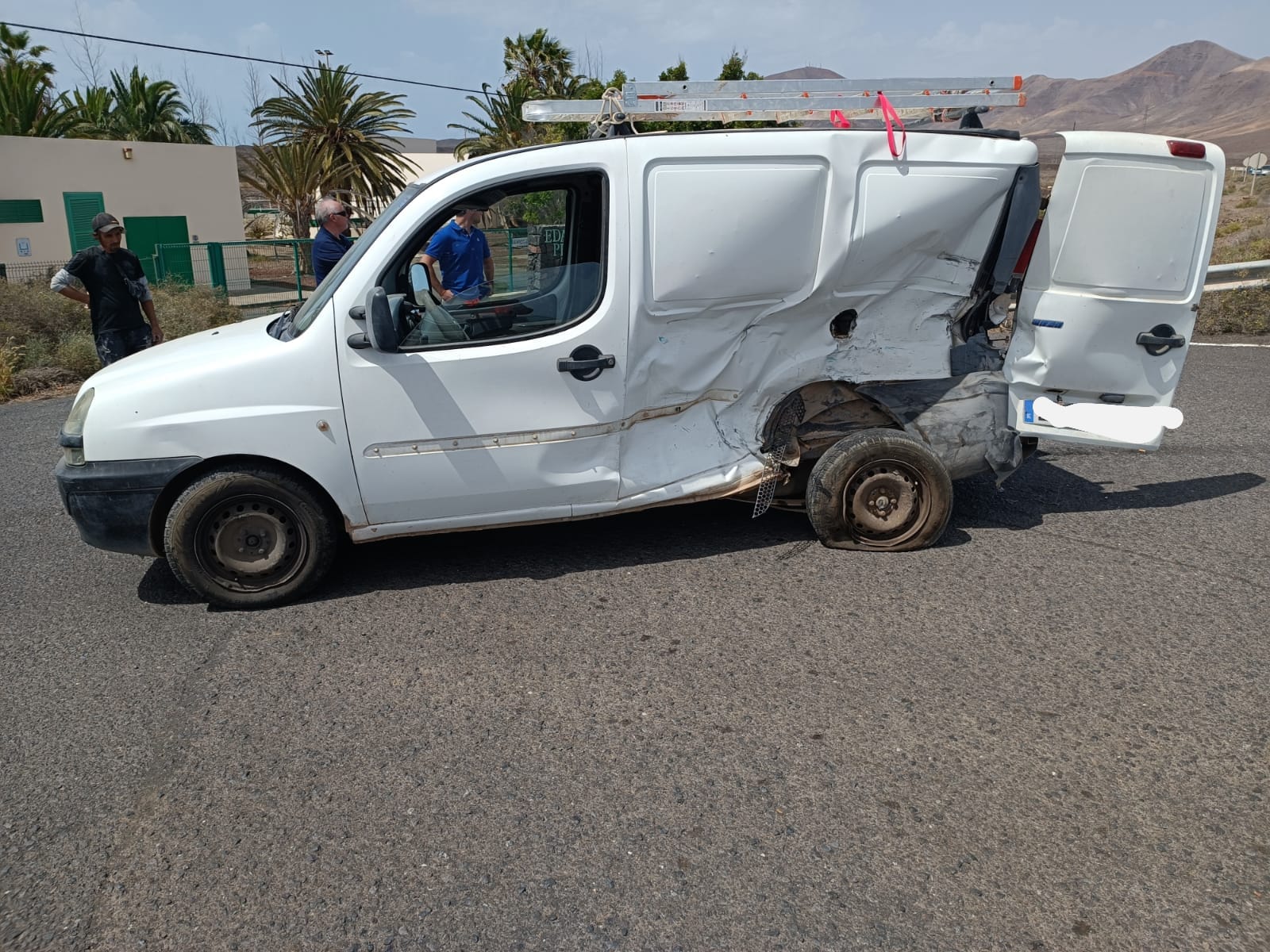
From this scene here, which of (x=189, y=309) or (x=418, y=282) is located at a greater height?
(x=418, y=282)

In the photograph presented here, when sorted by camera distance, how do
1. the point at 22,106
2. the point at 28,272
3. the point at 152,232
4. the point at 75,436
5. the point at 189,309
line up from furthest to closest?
the point at 22,106, the point at 152,232, the point at 28,272, the point at 189,309, the point at 75,436

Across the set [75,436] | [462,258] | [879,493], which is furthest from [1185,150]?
[75,436]

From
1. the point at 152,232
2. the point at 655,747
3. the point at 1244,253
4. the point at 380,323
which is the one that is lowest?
the point at 655,747

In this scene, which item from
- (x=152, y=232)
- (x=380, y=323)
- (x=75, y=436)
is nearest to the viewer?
(x=380, y=323)

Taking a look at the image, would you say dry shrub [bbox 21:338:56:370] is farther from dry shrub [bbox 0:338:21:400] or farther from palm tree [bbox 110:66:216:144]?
palm tree [bbox 110:66:216:144]

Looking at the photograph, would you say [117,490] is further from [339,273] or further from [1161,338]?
[1161,338]

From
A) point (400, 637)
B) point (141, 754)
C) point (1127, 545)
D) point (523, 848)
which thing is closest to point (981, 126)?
point (1127, 545)

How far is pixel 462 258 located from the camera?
4676 mm

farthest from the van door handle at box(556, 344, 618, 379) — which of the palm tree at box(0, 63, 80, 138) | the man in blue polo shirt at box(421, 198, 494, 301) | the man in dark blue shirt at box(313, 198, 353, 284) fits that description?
the palm tree at box(0, 63, 80, 138)

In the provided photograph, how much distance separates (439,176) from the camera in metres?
4.54

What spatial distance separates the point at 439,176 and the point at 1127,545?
3.99 m

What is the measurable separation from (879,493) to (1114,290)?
1.60m

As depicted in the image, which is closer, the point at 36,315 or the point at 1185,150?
the point at 1185,150

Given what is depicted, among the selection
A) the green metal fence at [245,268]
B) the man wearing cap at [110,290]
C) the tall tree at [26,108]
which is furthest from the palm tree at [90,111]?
the man wearing cap at [110,290]
